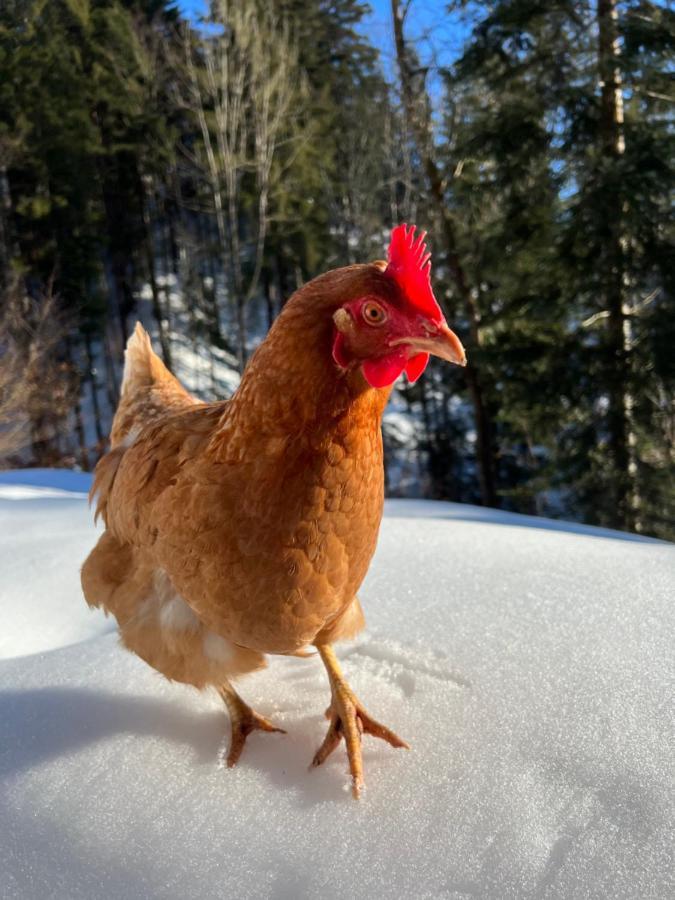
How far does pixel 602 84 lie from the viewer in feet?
20.8

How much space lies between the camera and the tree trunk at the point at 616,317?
6238 millimetres

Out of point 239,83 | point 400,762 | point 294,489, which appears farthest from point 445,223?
point 400,762

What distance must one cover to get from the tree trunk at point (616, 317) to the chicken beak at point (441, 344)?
598 cm

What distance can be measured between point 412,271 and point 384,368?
0.20 meters

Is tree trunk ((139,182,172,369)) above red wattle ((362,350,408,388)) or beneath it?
above

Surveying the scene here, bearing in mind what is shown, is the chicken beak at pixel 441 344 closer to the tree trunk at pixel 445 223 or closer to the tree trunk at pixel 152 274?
the tree trunk at pixel 445 223

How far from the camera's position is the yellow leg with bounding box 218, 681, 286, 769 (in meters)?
1.52

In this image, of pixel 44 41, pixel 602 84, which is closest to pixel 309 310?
pixel 602 84

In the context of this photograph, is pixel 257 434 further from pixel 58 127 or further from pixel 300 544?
pixel 58 127

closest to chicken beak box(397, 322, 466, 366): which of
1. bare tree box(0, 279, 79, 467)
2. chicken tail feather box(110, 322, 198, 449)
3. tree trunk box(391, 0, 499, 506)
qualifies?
chicken tail feather box(110, 322, 198, 449)

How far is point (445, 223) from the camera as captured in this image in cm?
897

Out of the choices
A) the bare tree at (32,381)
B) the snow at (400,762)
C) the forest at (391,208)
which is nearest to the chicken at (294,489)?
the snow at (400,762)

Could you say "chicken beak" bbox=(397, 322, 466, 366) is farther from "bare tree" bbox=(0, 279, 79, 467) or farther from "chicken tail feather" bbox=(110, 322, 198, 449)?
"bare tree" bbox=(0, 279, 79, 467)

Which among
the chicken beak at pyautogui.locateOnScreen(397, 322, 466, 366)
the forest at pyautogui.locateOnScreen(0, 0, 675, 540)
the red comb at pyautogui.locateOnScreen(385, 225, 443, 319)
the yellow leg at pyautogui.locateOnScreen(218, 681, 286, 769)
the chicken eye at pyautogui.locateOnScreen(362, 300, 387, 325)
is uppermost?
the forest at pyautogui.locateOnScreen(0, 0, 675, 540)
